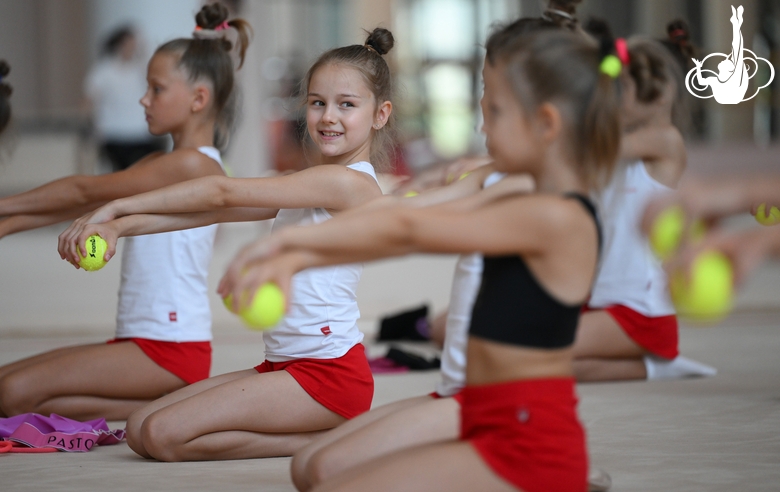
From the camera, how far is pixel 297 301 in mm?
2404

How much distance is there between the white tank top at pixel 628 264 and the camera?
3.38m

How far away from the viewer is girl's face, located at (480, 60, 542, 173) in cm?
158

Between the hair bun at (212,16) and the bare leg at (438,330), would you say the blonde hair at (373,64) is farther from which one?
the bare leg at (438,330)

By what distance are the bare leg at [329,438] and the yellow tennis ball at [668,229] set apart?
2.29 feet

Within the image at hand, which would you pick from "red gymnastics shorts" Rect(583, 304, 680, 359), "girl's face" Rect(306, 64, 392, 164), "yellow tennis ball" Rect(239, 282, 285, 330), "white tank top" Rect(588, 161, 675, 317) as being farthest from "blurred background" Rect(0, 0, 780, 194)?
"yellow tennis ball" Rect(239, 282, 285, 330)

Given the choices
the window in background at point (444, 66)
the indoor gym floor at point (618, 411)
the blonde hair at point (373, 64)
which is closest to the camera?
the indoor gym floor at point (618, 411)

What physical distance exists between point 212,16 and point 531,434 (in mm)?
2077

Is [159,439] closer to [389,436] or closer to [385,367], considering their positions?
[389,436]

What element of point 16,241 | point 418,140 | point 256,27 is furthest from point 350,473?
point 418,140

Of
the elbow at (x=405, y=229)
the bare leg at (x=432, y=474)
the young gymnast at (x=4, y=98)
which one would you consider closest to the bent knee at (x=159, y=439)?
the bare leg at (x=432, y=474)

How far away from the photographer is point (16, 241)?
10.6 metres

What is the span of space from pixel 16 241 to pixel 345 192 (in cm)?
934

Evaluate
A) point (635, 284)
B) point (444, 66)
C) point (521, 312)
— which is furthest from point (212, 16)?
point (444, 66)

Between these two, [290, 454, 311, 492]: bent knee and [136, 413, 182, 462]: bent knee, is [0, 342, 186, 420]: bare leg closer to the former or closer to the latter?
[136, 413, 182, 462]: bent knee
